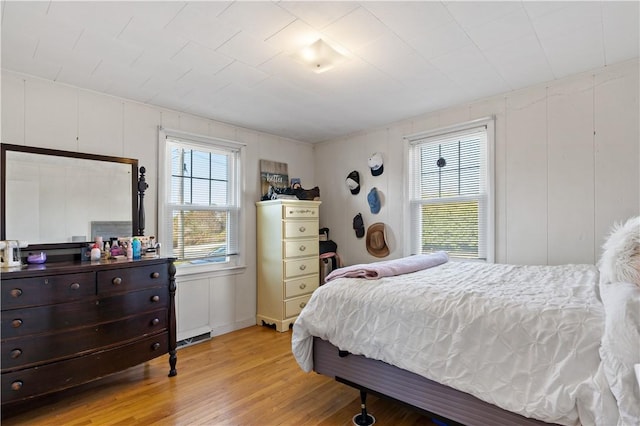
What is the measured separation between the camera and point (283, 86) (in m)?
2.71

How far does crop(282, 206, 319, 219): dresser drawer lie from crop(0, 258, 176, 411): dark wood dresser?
1.38 meters

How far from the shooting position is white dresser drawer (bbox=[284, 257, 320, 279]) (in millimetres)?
3664

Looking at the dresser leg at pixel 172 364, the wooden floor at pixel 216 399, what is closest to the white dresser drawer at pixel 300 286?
the wooden floor at pixel 216 399

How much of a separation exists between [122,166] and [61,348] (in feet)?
5.03

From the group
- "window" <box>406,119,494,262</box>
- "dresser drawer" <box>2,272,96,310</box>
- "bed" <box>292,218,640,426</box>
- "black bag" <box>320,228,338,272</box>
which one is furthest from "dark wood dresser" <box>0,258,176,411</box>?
"window" <box>406,119,494,262</box>

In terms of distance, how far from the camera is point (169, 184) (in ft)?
10.8

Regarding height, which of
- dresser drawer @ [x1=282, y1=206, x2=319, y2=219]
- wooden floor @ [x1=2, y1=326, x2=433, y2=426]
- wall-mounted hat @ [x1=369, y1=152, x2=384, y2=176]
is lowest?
wooden floor @ [x1=2, y1=326, x2=433, y2=426]

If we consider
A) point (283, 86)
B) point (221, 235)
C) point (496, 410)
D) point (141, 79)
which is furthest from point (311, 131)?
point (496, 410)

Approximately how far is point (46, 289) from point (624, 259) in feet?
9.91

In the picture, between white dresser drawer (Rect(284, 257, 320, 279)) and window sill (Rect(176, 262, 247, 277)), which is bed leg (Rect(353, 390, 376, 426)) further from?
window sill (Rect(176, 262, 247, 277))

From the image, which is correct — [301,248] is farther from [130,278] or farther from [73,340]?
[73,340]

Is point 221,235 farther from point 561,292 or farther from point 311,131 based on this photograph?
point 561,292

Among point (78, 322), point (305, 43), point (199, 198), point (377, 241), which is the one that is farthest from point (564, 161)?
point (78, 322)

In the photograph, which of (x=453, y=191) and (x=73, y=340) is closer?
(x=73, y=340)
